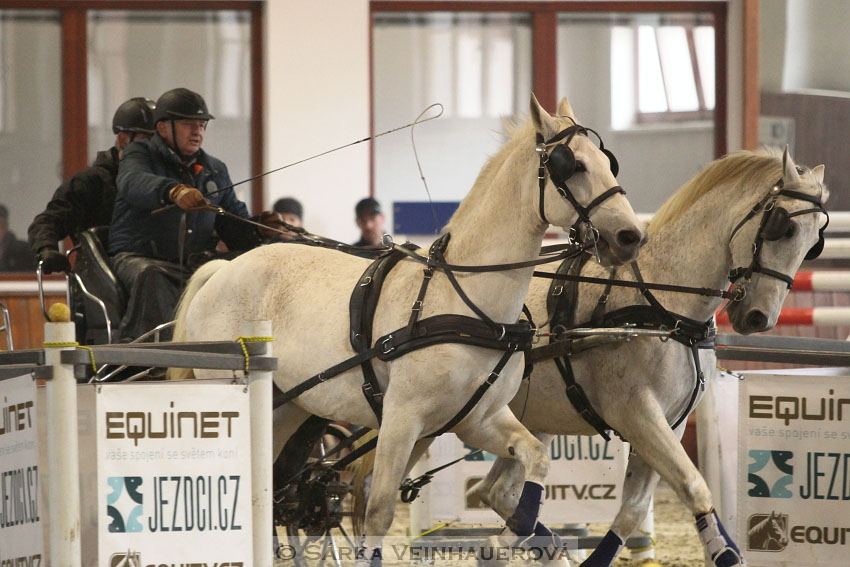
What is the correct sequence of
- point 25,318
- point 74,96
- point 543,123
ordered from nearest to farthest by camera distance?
1. point 543,123
2. point 25,318
3. point 74,96

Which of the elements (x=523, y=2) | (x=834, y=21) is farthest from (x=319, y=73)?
(x=834, y=21)

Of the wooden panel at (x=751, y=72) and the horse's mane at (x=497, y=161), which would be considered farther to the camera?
the wooden panel at (x=751, y=72)

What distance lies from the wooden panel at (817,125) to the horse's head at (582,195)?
5943mm

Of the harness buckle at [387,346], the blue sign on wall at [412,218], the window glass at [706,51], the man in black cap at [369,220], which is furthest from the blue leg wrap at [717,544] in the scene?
the window glass at [706,51]

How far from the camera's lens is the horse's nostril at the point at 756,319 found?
177 inches

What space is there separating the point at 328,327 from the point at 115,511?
4.12 feet

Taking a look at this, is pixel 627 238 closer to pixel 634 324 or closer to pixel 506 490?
pixel 634 324

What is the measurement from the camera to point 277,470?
207 inches

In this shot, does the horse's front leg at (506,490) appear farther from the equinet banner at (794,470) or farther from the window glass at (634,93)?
the window glass at (634,93)

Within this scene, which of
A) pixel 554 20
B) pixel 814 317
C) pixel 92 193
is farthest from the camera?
pixel 554 20

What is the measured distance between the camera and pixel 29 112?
941cm

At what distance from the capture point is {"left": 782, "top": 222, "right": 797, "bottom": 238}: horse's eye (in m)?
4.43

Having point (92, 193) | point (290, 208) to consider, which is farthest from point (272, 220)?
point (290, 208)

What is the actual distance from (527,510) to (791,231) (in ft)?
4.55
